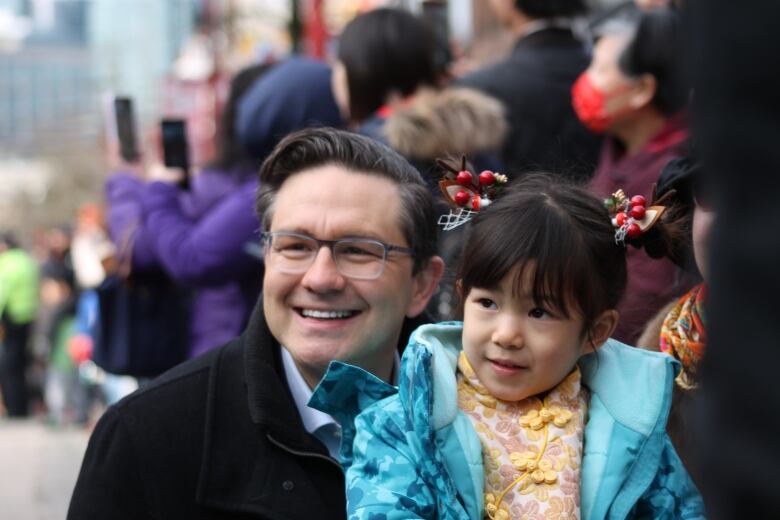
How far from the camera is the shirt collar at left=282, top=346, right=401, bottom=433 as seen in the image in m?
2.88

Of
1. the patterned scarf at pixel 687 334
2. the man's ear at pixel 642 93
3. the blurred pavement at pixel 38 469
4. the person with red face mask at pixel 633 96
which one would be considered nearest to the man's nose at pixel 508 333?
the patterned scarf at pixel 687 334

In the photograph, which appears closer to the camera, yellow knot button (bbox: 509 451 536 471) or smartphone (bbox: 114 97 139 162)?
yellow knot button (bbox: 509 451 536 471)

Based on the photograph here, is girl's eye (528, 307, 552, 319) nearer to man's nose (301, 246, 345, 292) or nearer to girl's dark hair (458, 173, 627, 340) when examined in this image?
girl's dark hair (458, 173, 627, 340)

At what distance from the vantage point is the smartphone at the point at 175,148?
16.4 ft

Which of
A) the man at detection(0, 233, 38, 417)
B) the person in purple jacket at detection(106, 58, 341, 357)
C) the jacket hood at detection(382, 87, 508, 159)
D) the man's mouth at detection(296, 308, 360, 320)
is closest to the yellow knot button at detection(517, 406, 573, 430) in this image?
the man's mouth at detection(296, 308, 360, 320)

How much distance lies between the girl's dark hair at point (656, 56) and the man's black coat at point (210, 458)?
71.3 inches

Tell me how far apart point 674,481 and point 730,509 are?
1.51m

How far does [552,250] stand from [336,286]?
72cm

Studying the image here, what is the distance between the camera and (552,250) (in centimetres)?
231

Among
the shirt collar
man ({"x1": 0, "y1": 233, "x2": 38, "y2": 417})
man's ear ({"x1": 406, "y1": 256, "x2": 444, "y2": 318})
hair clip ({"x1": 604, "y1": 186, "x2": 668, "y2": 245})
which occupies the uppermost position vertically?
hair clip ({"x1": 604, "y1": 186, "x2": 668, "y2": 245})

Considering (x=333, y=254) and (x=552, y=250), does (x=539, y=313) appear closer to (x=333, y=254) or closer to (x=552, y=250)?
(x=552, y=250)

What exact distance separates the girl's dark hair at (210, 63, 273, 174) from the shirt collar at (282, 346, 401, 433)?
180 centimetres

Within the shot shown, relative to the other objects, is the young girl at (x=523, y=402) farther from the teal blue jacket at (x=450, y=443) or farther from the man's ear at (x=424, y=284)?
the man's ear at (x=424, y=284)

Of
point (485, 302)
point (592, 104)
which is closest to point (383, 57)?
point (592, 104)
